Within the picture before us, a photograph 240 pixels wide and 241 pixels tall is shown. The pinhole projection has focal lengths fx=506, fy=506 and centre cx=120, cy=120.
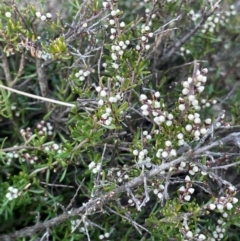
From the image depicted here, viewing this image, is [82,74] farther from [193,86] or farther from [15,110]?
[193,86]

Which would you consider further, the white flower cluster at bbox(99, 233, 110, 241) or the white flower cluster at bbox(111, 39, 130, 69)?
the white flower cluster at bbox(99, 233, 110, 241)

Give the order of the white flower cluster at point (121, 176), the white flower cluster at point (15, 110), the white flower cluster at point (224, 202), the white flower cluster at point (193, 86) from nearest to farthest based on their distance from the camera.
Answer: the white flower cluster at point (193, 86), the white flower cluster at point (224, 202), the white flower cluster at point (121, 176), the white flower cluster at point (15, 110)

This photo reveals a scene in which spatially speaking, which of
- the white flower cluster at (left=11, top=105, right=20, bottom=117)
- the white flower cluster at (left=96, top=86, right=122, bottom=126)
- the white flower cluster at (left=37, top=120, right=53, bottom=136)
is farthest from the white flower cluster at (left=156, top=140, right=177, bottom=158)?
the white flower cluster at (left=11, top=105, right=20, bottom=117)

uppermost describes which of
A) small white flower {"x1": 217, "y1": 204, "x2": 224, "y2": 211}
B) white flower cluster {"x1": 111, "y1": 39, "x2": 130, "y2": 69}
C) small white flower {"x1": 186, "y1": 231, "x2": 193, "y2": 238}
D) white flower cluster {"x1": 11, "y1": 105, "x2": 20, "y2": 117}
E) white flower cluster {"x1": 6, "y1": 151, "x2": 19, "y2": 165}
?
white flower cluster {"x1": 111, "y1": 39, "x2": 130, "y2": 69}

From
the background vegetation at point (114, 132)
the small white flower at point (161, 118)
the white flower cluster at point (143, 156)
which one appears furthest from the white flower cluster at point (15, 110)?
the small white flower at point (161, 118)

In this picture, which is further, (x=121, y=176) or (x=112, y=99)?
(x=121, y=176)

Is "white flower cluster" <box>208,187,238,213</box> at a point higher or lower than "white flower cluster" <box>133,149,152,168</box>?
lower

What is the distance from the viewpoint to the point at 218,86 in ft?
5.44

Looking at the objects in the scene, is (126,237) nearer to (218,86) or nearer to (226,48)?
(218,86)

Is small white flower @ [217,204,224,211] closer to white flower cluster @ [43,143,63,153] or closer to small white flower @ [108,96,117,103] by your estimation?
small white flower @ [108,96,117,103]

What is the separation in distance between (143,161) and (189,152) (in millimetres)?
139

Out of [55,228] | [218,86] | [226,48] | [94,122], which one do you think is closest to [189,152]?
[94,122]

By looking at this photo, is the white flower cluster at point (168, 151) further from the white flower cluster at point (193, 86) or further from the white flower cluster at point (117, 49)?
the white flower cluster at point (117, 49)

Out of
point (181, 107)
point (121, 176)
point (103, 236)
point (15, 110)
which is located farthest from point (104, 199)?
point (15, 110)
